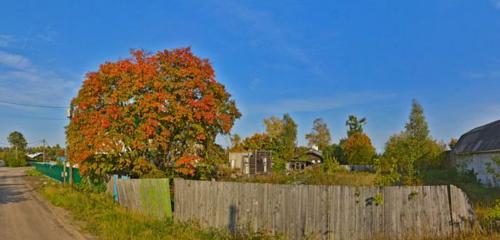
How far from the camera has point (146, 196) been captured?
1322 centimetres

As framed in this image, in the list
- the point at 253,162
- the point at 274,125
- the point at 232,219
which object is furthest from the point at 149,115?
the point at 274,125

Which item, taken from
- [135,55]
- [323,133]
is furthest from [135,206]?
[323,133]

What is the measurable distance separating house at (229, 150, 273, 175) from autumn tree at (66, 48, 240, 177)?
21628 millimetres

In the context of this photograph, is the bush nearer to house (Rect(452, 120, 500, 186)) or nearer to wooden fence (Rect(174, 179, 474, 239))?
house (Rect(452, 120, 500, 186))

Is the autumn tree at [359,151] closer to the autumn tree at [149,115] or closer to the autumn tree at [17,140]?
the autumn tree at [149,115]

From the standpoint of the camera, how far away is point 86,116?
55.4ft

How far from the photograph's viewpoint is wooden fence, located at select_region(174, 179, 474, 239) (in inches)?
311

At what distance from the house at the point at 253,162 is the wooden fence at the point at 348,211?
93.3 ft

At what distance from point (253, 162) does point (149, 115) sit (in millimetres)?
25193

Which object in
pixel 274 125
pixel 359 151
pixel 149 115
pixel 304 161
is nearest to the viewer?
pixel 149 115

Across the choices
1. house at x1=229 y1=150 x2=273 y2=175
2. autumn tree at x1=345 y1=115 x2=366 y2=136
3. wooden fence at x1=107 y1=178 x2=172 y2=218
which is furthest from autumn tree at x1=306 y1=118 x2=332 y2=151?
wooden fence at x1=107 y1=178 x2=172 y2=218

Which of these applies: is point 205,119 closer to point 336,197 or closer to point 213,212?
point 213,212

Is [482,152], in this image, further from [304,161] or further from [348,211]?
[304,161]

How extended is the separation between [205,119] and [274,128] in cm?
5576
